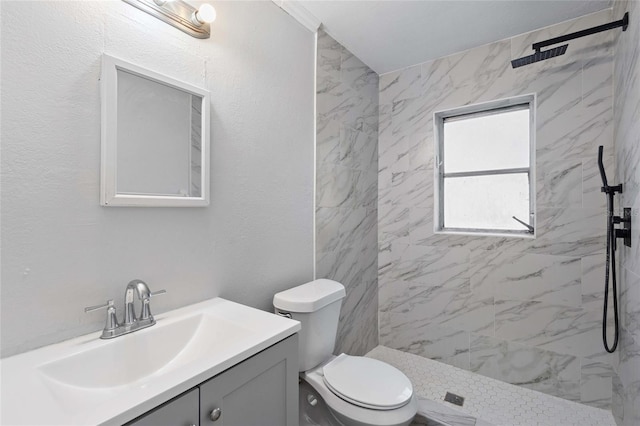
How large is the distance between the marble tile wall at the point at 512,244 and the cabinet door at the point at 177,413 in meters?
1.82

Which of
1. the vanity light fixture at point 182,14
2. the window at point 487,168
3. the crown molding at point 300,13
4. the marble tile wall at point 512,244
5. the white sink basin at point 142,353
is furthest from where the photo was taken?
the window at point 487,168

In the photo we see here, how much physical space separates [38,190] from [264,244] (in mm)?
928

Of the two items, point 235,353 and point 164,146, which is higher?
point 164,146

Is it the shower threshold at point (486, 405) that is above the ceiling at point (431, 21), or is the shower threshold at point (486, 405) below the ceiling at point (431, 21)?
below

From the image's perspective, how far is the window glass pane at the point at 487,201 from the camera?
2184mm

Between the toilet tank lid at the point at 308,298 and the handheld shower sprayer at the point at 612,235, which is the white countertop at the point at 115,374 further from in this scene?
the handheld shower sprayer at the point at 612,235

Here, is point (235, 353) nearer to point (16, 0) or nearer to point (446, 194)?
point (16, 0)

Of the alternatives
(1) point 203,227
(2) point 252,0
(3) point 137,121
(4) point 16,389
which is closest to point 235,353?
(4) point 16,389

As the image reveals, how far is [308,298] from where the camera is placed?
1511 mm

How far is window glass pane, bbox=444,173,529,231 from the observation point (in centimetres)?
218

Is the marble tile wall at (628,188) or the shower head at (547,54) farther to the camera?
the shower head at (547,54)

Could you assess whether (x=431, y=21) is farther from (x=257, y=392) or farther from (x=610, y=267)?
(x=257, y=392)

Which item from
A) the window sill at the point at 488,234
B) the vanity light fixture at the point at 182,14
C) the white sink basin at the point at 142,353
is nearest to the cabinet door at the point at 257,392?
the white sink basin at the point at 142,353

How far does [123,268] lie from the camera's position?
3.53 feet
